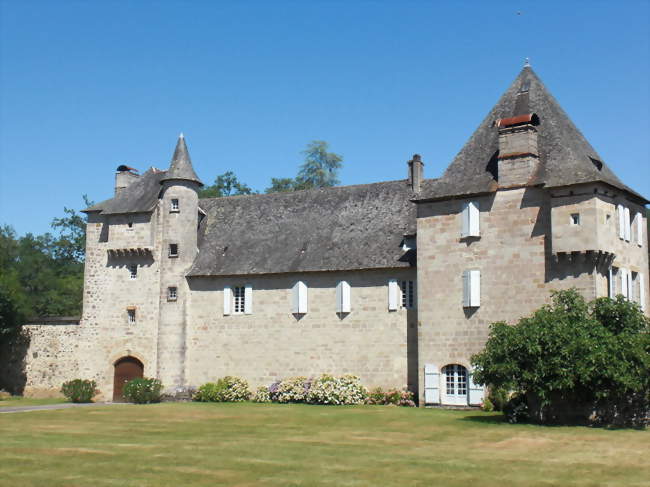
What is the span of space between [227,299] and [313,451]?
1648 cm

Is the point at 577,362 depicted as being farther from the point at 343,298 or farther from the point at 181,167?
the point at 181,167

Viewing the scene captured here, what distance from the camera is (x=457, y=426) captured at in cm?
2162

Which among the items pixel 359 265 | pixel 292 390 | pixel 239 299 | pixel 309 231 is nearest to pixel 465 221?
pixel 359 265

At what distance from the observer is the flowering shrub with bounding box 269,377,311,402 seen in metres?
29.9

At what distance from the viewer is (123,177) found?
36969 millimetres

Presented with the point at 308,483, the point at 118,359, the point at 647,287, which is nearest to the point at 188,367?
the point at 118,359

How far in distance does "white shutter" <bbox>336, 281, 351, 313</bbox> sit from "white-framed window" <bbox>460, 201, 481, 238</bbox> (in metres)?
5.36

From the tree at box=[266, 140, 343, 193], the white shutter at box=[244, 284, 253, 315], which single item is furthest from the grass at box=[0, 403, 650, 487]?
the tree at box=[266, 140, 343, 193]

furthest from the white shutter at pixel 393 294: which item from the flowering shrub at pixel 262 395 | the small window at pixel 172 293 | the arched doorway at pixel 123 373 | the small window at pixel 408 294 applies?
the arched doorway at pixel 123 373

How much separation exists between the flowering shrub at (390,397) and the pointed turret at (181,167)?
40.6 ft

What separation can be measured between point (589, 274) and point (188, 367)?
16993 mm

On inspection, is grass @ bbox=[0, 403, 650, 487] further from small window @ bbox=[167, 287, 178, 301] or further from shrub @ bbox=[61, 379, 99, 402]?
small window @ bbox=[167, 287, 178, 301]

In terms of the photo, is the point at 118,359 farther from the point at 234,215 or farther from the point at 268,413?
the point at 268,413

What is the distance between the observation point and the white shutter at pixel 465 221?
27250mm
